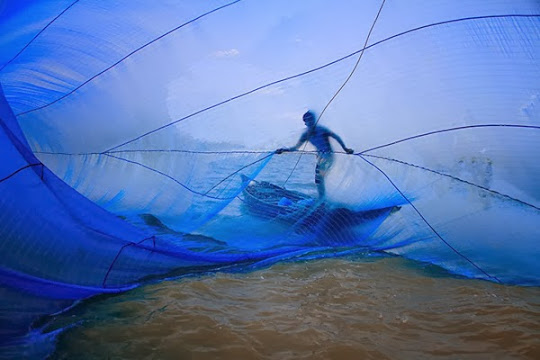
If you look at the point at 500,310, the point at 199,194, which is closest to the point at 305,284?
the point at 199,194

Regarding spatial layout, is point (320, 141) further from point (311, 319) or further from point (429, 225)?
point (311, 319)

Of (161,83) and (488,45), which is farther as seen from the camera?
(161,83)

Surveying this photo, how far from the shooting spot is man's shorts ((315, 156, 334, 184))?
161 inches

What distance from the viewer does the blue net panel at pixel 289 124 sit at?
353cm

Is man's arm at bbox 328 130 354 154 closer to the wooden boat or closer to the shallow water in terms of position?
the wooden boat

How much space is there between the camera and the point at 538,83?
3.46 meters

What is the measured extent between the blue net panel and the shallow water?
22 centimetres

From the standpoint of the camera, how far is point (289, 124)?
414 cm

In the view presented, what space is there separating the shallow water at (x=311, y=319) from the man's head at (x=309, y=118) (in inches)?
59.0

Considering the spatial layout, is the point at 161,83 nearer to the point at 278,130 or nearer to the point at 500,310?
the point at 278,130

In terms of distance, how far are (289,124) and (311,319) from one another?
1955 mm

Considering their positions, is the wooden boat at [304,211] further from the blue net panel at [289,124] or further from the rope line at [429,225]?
the rope line at [429,225]

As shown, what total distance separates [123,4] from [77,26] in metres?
0.46

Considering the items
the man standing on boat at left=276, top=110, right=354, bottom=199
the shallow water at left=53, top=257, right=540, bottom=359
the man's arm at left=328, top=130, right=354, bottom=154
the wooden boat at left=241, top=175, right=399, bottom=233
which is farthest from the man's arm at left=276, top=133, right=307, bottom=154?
the shallow water at left=53, top=257, right=540, bottom=359
